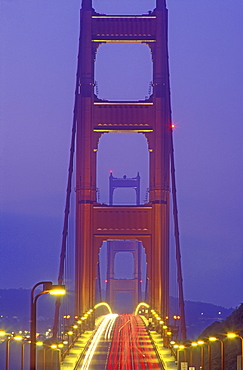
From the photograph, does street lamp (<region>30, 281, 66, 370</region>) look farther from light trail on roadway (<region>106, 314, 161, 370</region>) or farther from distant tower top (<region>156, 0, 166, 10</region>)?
Result: distant tower top (<region>156, 0, 166, 10</region>)

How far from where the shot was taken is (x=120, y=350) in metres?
50.1

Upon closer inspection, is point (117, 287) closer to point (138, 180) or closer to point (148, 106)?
point (138, 180)

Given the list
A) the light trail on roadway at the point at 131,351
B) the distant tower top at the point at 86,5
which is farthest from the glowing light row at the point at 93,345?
the distant tower top at the point at 86,5

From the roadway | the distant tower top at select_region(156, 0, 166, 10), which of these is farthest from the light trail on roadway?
the distant tower top at select_region(156, 0, 166, 10)

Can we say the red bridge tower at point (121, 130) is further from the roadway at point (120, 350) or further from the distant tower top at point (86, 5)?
the roadway at point (120, 350)

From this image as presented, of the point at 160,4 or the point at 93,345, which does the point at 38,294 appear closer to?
the point at 93,345

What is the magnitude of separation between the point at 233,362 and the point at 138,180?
7922cm

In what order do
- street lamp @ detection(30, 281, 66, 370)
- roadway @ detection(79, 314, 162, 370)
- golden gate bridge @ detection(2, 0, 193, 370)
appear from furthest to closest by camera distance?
golden gate bridge @ detection(2, 0, 193, 370), roadway @ detection(79, 314, 162, 370), street lamp @ detection(30, 281, 66, 370)

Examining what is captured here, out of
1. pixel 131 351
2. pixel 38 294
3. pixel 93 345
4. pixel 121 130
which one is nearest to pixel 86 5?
pixel 121 130

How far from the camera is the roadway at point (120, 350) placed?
1629 inches

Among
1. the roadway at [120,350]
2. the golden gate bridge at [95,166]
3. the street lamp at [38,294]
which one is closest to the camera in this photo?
the street lamp at [38,294]

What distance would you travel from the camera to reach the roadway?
4138 cm

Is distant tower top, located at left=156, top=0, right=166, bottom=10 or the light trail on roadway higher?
distant tower top, located at left=156, top=0, right=166, bottom=10

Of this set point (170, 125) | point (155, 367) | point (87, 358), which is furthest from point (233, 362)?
point (170, 125)
